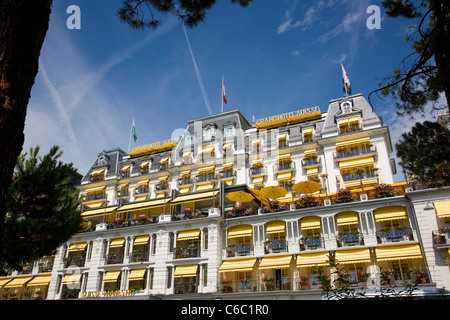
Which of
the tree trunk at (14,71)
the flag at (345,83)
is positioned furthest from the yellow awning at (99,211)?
the tree trunk at (14,71)

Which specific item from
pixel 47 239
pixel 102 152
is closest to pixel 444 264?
pixel 47 239

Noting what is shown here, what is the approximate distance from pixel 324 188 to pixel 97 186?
29903 millimetres

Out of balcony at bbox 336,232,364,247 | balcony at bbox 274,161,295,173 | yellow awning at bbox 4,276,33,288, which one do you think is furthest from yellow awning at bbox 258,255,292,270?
yellow awning at bbox 4,276,33,288

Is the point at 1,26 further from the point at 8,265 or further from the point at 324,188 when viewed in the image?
the point at 324,188

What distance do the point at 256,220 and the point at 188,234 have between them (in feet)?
22.4

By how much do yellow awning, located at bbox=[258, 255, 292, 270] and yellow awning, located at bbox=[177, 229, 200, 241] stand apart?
6924 millimetres

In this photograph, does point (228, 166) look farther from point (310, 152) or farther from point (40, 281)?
point (40, 281)

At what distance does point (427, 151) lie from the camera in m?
11.4

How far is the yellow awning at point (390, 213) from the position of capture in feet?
88.2

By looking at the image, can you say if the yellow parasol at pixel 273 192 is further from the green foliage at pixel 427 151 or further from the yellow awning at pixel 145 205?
the green foliage at pixel 427 151

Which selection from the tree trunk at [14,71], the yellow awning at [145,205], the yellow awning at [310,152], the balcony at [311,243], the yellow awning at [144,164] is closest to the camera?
the tree trunk at [14,71]

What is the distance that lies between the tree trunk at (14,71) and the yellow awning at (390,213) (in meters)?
28.0

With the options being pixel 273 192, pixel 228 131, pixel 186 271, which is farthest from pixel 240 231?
pixel 228 131
